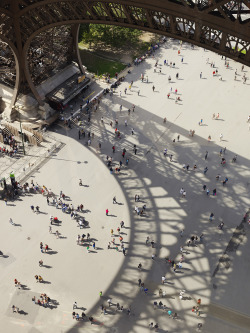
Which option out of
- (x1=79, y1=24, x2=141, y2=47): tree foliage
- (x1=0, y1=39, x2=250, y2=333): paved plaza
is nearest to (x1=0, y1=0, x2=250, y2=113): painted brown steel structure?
(x1=0, y1=39, x2=250, y2=333): paved plaza

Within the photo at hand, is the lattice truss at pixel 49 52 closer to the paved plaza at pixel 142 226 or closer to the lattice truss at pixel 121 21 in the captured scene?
the lattice truss at pixel 121 21

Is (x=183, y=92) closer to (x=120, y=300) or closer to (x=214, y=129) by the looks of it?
(x=214, y=129)

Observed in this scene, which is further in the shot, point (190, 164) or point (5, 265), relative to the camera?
point (190, 164)

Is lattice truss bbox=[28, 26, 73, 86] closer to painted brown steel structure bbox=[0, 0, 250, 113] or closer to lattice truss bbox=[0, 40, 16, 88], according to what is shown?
painted brown steel structure bbox=[0, 0, 250, 113]

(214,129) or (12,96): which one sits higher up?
(12,96)

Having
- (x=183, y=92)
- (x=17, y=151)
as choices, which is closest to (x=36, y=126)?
(x=17, y=151)

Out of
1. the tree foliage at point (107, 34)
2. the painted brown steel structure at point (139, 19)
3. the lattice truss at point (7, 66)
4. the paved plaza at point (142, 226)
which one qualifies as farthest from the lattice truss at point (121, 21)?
the tree foliage at point (107, 34)
